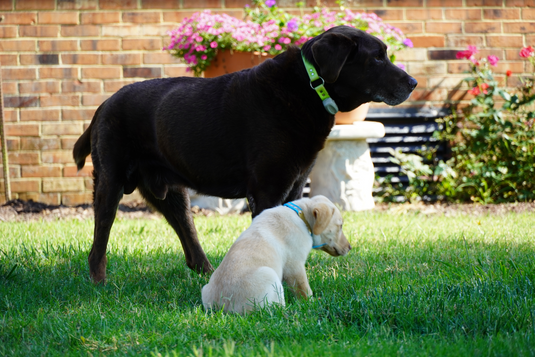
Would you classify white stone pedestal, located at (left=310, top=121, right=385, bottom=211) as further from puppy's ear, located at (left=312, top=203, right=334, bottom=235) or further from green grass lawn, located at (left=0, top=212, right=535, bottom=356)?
puppy's ear, located at (left=312, top=203, right=334, bottom=235)

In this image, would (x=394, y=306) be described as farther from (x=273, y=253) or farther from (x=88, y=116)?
(x=88, y=116)

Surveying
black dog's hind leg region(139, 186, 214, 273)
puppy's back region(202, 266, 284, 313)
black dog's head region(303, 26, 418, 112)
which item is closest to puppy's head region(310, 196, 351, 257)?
puppy's back region(202, 266, 284, 313)

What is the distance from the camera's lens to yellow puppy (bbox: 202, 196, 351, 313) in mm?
2311

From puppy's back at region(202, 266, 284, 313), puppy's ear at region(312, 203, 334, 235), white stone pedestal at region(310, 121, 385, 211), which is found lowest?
white stone pedestal at region(310, 121, 385, 211)

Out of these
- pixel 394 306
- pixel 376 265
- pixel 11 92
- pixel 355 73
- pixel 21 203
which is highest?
pixel 355 73

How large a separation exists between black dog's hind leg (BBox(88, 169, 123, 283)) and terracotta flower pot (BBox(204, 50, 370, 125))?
2559 millimetres

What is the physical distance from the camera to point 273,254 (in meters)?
2.47

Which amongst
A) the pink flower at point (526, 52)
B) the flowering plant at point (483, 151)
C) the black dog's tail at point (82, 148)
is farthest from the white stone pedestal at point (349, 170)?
the black dog's tail at point (82, 148)

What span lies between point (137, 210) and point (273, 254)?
399cm

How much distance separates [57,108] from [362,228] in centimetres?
406

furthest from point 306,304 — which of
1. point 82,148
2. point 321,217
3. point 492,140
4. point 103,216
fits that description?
point 492,140

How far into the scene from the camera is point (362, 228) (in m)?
4.53

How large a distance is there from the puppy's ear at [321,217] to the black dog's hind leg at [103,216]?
4.30ft

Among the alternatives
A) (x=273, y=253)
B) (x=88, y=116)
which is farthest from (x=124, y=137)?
(x=88, y=116)
